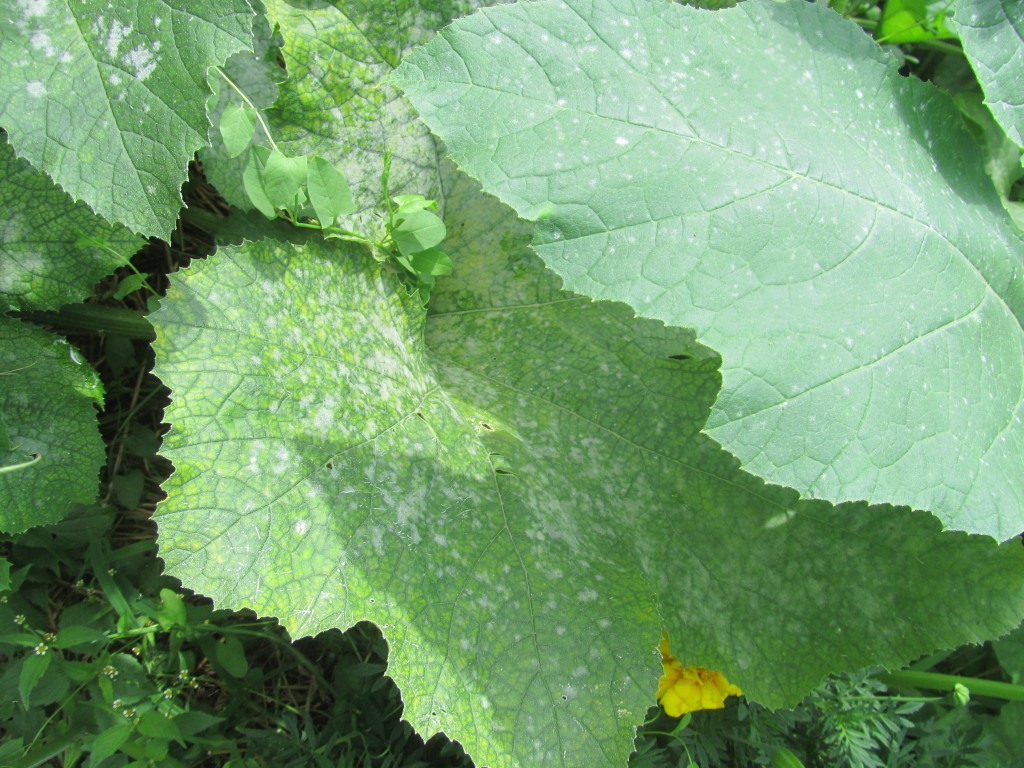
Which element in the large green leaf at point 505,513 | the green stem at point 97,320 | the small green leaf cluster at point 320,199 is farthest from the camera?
the green stem at point 97,320

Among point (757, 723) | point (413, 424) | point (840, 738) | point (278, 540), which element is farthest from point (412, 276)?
point (840, 738)

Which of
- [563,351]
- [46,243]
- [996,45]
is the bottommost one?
[46,243]

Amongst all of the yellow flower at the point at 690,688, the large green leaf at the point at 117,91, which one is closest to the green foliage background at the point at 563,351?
the large green leaf at the point at 117,91

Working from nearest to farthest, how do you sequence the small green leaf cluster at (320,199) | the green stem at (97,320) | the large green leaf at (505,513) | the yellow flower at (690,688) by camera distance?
1. the large green leaf at (505,513)
2. the small green leaf cluster at (320,199)
3. the yellow flower at (690,688)
4. the green stem at (97,320)

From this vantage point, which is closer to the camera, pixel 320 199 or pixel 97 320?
pixel 320 199

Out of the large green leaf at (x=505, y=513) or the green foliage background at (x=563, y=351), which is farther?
the large green leaf at (x=505, y=513)

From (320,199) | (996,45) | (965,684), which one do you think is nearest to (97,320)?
(320,199)

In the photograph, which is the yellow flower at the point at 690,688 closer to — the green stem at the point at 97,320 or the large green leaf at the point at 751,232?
the large green leaf at the point at 751,232

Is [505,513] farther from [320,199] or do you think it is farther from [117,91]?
[117,91]
